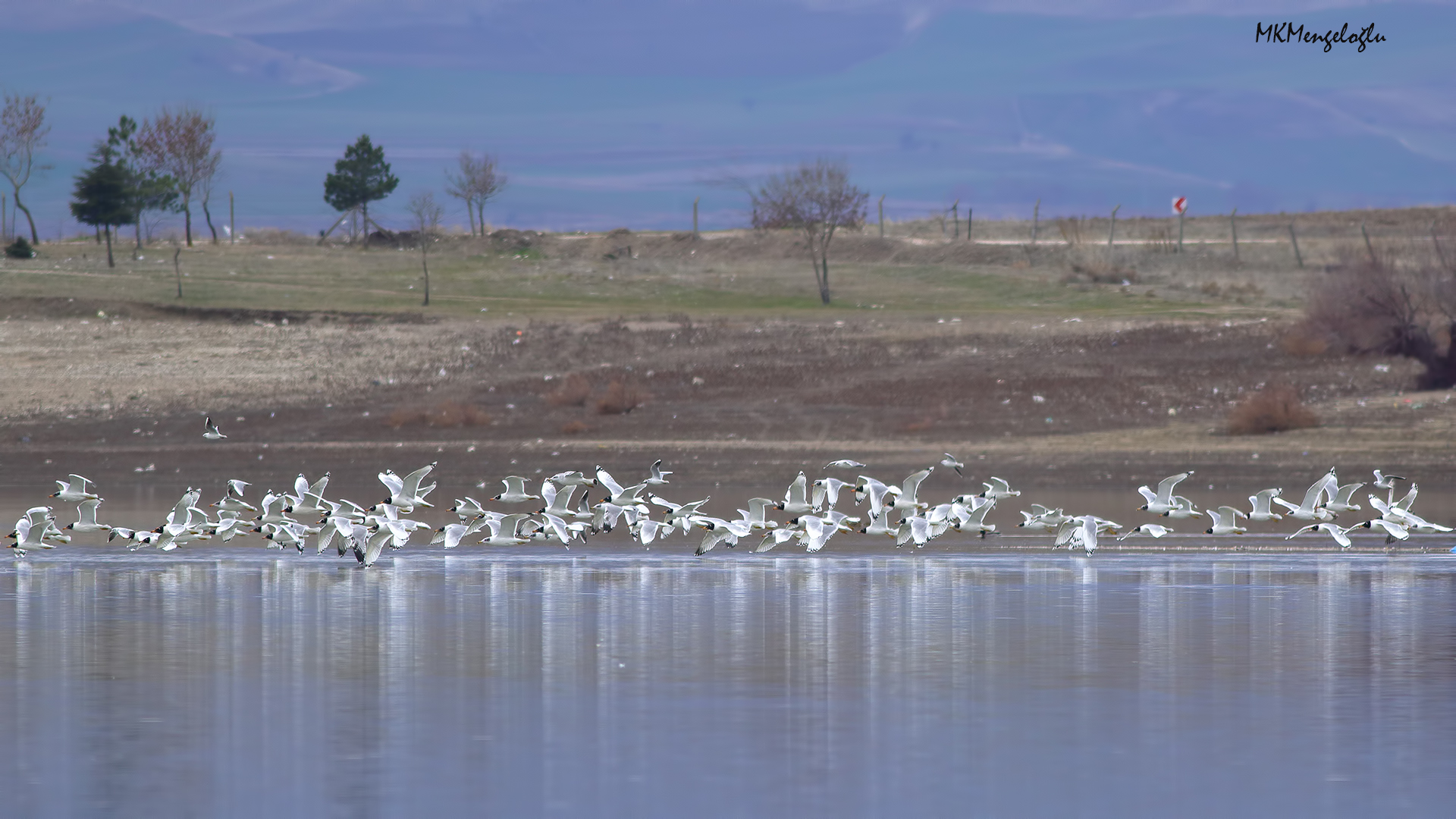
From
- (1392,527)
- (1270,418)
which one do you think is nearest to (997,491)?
(1392,527)

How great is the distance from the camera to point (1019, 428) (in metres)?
34.4

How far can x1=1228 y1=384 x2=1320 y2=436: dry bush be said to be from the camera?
3241cm

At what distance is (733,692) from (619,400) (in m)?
23.1

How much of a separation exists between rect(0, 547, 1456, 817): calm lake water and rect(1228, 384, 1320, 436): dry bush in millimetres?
11374

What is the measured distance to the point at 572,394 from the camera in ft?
122

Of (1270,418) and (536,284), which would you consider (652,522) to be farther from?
(536,284)

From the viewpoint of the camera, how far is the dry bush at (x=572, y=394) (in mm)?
36906

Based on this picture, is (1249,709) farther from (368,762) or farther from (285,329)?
(285,329)

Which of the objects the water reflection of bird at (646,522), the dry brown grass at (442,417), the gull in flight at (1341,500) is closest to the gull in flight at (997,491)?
the water reflection of bird at (646,522)

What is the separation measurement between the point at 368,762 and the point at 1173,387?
28.2m

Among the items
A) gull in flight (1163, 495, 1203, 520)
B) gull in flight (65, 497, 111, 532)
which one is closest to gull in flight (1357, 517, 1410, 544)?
gull in flight (1163, 495, 1203, 520)

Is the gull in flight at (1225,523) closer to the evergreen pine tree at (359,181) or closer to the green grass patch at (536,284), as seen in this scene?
the green grass patch at (536,284)

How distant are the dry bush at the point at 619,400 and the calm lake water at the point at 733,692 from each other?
15.0m

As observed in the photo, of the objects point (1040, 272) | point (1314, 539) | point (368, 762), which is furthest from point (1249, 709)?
point (1040, 272)
